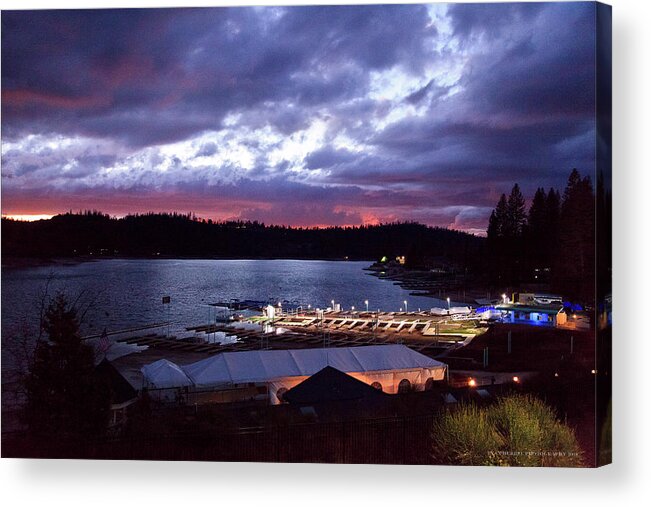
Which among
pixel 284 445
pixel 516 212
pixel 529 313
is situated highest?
pixel 516 212

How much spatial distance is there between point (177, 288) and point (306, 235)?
4.42ft

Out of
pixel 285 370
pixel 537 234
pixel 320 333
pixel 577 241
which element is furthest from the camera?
pixel 320 333

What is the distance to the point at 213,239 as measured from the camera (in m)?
7.04

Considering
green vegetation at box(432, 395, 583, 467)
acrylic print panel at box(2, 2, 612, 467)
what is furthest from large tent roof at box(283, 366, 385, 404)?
green vegetation at box(432, 395, 583, 467)

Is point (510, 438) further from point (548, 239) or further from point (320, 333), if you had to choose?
point (320, 333)

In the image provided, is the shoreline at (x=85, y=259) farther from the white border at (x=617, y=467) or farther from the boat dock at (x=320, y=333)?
the white border at (x=617, y=467)

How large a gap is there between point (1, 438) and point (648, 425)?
5706 mm

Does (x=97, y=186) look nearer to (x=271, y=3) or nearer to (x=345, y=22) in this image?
(x=271, y=3)

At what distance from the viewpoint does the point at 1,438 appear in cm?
650

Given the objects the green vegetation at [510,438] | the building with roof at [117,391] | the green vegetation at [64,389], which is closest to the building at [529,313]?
the green vegetation at [510,438]

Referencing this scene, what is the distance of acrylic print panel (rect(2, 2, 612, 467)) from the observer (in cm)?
613

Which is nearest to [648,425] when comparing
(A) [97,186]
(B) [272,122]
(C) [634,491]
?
(C) [634,491]

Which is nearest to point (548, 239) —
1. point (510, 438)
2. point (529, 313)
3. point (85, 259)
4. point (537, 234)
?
point (537, 234)

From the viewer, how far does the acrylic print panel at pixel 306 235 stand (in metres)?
6.13
